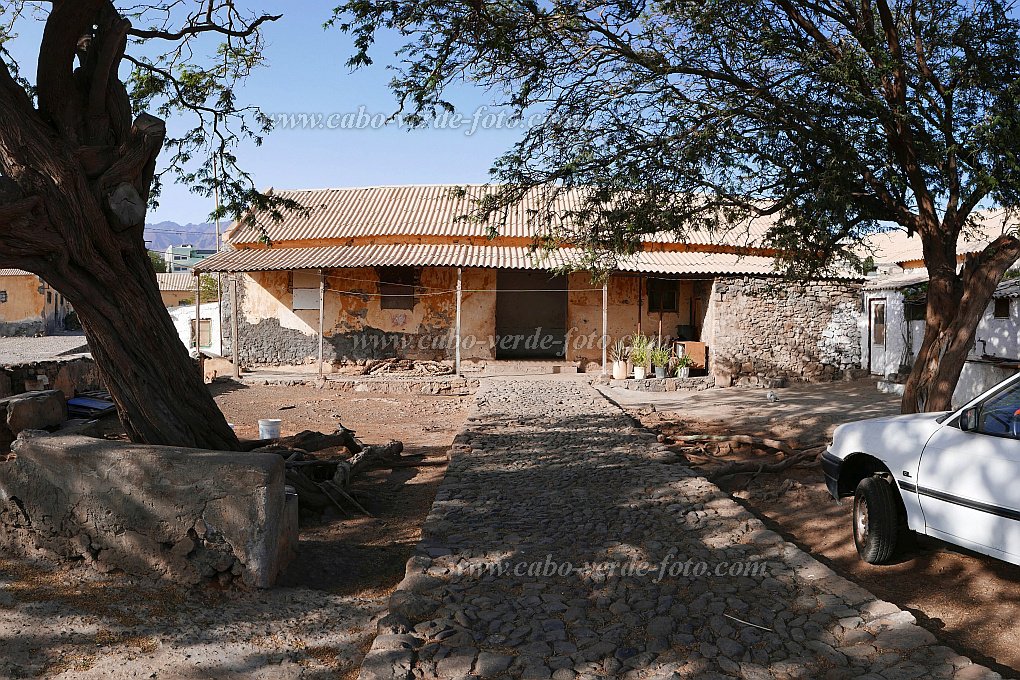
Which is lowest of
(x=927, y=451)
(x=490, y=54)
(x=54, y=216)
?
(x=927, y=451)

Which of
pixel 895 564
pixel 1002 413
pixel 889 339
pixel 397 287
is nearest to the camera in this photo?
pixel 1002 413

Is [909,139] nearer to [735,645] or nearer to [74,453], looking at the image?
[735,645]

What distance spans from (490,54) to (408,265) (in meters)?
9.65

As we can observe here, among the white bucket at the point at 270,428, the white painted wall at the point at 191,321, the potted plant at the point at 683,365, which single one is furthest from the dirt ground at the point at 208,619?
the white painted wall at the point at 191,321

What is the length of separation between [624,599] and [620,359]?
13.6 metres

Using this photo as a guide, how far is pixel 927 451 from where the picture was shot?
4.66 meters

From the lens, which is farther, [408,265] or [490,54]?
[408,265]

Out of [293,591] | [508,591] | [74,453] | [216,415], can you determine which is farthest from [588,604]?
[216,415]

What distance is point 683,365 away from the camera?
17.5 meters

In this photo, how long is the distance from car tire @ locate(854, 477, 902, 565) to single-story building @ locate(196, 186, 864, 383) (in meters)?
11.8

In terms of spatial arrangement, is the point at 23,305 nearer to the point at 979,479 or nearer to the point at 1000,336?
the point at 1000,336

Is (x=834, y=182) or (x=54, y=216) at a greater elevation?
(x=834, y=182)

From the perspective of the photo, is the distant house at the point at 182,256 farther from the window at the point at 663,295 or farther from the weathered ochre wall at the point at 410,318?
the window at the point at 663,295

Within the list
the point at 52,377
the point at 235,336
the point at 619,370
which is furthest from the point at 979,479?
the point at 235,336
